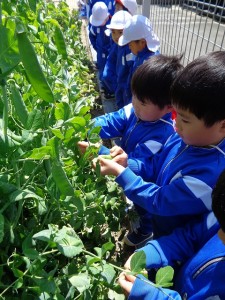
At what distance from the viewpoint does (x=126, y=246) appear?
1.56 m

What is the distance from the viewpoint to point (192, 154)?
0.98 m

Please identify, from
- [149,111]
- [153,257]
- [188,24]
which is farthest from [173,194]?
[188,24]

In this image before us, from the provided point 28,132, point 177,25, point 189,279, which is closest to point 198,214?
point 189,279

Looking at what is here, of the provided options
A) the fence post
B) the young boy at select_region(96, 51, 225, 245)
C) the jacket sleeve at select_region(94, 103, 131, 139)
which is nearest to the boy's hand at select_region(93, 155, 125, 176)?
the young boy at select_region(96, 51, 225, 245)

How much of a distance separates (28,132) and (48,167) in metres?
0.10

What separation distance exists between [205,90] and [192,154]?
0.62ft

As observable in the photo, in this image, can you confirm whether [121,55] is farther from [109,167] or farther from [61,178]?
[61,178]

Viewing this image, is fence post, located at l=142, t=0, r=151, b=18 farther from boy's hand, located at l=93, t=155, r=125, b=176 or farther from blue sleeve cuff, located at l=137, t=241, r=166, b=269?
blue sleeve cuff, located at l=137, t=241, r=166, b=269

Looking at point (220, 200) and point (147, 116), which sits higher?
point (220, 200)

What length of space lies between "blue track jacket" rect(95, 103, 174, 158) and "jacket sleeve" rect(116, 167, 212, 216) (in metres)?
0.26

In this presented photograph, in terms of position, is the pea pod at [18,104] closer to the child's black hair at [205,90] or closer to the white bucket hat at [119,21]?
the child's black hair at [205,90]

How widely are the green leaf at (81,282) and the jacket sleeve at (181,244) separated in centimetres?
29

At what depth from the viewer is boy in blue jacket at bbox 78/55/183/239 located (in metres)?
1.22

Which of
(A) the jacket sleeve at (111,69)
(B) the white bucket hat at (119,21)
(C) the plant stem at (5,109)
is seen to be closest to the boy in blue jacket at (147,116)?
(C) the plant stem at (5,109)
